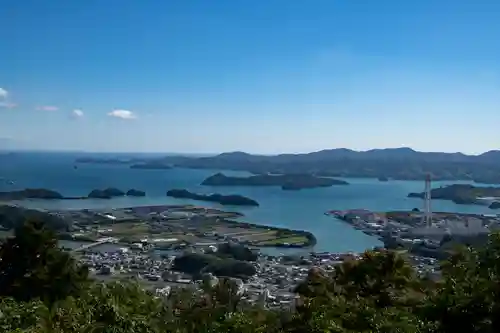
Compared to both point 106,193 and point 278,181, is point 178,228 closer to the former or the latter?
point 106,193

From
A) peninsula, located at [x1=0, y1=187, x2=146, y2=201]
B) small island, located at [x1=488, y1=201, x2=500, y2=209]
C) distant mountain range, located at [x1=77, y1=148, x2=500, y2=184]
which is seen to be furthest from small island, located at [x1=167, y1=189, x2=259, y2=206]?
distant mountain range, located at [x1=77, y1=148, x2=500, y2=184]

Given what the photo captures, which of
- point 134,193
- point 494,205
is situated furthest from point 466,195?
point 134,193

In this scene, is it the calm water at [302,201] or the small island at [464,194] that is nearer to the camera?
the calm water at [302,201]

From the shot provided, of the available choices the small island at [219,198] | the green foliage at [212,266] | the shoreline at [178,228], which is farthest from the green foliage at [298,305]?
the small island at [219,198]

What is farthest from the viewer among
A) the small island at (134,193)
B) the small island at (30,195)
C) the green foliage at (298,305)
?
the small island at (134,193)

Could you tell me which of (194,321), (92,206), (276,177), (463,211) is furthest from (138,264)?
(276,177)

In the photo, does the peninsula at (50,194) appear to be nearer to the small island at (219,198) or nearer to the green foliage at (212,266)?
the small island at (219,198)

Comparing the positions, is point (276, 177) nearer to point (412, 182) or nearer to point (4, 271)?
point (412, 182)
